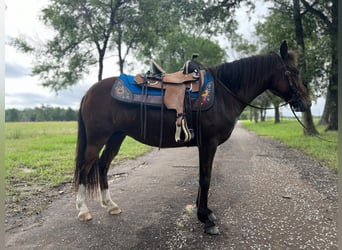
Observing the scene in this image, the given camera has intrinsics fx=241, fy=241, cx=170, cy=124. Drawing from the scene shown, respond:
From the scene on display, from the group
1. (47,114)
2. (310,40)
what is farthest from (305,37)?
(47,114)

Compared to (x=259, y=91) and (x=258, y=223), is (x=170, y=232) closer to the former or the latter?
(x=258, y=223)

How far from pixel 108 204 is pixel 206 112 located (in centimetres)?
191

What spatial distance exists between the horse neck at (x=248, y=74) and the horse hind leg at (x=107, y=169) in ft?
5.80

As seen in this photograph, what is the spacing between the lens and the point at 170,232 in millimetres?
2805

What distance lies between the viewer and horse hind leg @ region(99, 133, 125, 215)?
11.2ft

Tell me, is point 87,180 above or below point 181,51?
below

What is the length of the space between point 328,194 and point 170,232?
289cm

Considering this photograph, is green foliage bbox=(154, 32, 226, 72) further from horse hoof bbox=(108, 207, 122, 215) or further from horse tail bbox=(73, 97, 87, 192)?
horse hoof bbox=(108, 207, 122, 215)

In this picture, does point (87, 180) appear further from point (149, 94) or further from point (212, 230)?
point (212, 230)

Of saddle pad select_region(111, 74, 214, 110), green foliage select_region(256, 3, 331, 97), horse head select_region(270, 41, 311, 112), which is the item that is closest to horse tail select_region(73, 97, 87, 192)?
saddle pad select_region(111, 74, 214, 110)

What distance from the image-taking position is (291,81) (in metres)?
3.21

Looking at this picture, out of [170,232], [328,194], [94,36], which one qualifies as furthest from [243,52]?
[170,232]

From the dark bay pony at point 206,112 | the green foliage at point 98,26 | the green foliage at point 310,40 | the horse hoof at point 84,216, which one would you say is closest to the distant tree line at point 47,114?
the green foliage at point 98,26

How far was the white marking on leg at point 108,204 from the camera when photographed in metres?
3.39
